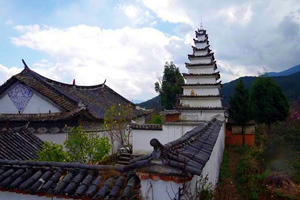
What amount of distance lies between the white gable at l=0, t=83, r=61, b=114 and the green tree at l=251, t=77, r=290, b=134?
46.9 ft

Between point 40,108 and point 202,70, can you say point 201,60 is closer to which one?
point 202,70

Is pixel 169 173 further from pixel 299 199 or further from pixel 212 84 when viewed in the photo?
pixel 212 84

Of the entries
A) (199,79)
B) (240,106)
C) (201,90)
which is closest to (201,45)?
(199,79)

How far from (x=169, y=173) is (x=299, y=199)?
24.0 feet

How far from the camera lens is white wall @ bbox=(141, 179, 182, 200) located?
10.6 feet

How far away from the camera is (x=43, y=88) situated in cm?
1505

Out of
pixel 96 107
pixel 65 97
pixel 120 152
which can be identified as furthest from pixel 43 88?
pixel 120 152

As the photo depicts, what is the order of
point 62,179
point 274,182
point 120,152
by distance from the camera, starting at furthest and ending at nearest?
point 120,152 → point 274,182 → point 62,179

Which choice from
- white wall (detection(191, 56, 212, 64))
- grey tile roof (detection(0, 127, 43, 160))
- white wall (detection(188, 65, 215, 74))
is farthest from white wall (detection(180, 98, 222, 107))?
grey tile roof (detection(0, 127, 43, 160))

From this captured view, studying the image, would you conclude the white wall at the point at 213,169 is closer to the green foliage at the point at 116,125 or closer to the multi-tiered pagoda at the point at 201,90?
the green foliage at the point at 116,125

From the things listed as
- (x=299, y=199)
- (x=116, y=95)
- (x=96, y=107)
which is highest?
(x=116, y=95)

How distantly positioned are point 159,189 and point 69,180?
1.52 metres

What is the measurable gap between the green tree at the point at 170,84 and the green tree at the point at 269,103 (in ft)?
42.5

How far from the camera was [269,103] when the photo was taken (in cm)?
1931
